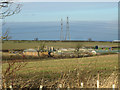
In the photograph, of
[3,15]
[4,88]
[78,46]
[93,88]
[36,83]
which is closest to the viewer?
[4,88]

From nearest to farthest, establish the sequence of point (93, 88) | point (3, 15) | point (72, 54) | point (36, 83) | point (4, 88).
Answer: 1. point (4, 88)
2. point (93, 88)
3. point (3, 15)
4. point (36, 83)
5. point (72, 54)

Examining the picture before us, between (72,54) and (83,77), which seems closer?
(83,77)

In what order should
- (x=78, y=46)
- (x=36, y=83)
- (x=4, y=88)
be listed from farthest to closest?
1. (x=78, y=46)
2. (x=36, y=83)
3. (x=4, y=88)

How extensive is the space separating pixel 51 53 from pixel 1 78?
25.6 metres

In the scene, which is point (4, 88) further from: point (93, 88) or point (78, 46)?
point (78, 46)

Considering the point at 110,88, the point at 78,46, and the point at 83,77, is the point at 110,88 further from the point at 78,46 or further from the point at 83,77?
the point at 78,46

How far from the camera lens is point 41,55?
30.9 m

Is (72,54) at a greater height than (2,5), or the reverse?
(2,5)

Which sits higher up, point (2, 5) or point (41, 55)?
point (2, 5)

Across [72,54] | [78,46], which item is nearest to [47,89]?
[72,54]

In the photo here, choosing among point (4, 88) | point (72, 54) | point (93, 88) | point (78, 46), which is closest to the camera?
point (4, 88)

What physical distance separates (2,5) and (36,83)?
248cm

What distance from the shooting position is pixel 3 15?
6238mm

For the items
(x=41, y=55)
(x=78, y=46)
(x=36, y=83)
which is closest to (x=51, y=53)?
(x=41, y=55)
